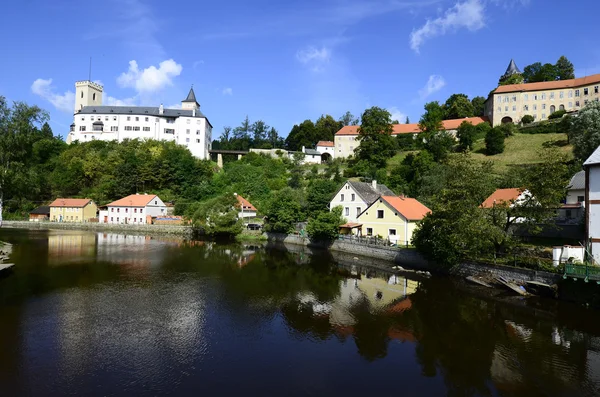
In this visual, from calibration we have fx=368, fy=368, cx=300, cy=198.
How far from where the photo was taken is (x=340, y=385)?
469 inches

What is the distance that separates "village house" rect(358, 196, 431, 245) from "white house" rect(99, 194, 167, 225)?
127 feet

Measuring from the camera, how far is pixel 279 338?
51.9 feet

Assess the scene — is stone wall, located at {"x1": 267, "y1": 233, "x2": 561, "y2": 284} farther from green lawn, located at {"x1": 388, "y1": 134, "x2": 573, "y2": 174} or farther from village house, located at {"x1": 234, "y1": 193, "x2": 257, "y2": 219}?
green lawn, located at {"x1": 388, "y1": 134, "x2": 573, "y2": 174}

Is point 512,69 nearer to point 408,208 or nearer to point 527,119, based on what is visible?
point 527,119

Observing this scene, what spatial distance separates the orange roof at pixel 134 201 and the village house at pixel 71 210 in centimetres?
509

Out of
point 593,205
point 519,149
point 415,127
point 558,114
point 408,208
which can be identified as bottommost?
point 408,208

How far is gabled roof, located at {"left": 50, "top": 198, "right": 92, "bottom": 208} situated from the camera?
65.5 meters

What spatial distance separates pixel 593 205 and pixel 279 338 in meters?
19.4

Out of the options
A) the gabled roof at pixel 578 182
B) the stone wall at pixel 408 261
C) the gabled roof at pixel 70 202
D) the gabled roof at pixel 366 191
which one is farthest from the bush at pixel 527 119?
the gabled roof at pixel 70 202

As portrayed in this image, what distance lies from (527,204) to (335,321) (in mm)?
15322

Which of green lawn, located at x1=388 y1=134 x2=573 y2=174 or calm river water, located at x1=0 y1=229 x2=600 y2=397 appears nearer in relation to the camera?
calm river water, located at x1=0 y1=229 x2=600 y2=397

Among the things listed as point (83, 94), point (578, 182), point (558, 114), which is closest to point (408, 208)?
point (578, 182)

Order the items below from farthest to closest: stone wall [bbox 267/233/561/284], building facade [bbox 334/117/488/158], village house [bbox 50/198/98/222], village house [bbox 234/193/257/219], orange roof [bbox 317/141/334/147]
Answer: orange roof [bbox 317/141/334/147] < building facade [bbox 334/117/488/158] < village house [bbox 50/198/98/222] < village house [bbox 234/193/257/219] < stone wall [bbox 267/233/561/284]

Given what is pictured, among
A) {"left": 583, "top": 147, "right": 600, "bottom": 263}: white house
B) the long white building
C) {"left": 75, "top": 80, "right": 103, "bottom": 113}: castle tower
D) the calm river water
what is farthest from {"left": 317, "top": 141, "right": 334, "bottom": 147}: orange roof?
{"left": 583, "top": 147, "right": 600, "bottom": 263}: white house
